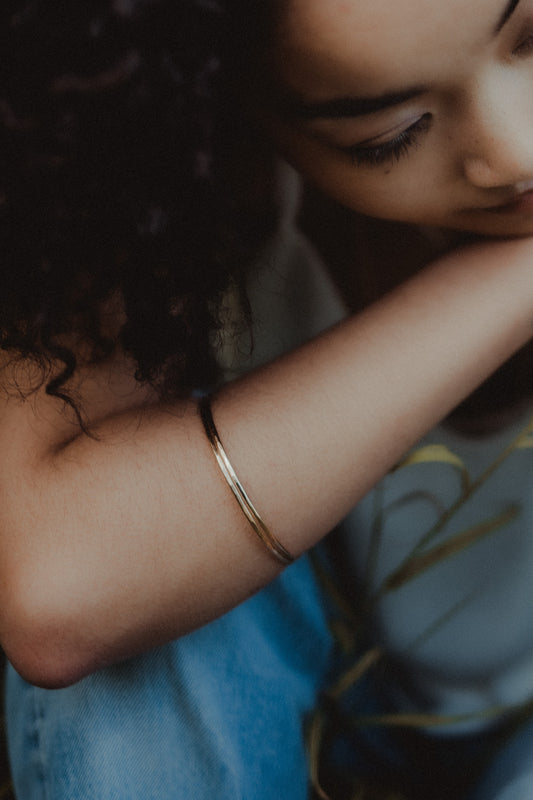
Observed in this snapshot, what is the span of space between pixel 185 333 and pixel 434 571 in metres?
0.51

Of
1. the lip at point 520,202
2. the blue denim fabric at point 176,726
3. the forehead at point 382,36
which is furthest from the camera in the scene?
the blue denim fabric at point 176,726

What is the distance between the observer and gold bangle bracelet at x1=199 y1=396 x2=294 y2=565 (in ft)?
1.74

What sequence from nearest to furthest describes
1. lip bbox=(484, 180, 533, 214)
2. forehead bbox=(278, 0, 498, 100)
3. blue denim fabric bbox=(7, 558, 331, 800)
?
forehead bbox=(278, 0, 498, 100)
lip bbox=(484, 180, 533, 214)
blue denim fabric bbox=(7, 558, 331, 800)

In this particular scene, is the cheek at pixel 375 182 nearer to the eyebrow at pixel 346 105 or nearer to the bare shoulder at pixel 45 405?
the eyebrow at pixel 346 105

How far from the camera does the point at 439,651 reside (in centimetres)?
93

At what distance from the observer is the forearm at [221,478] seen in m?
0.53

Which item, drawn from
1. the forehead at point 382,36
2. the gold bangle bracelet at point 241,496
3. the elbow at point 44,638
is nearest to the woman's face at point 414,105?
the forehead at point 382,36

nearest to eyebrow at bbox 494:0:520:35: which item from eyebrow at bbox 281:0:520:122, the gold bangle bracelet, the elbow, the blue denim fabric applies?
eyebrow at bbox 281:0:520:122

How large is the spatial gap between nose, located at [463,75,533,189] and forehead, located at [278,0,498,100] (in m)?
0.05

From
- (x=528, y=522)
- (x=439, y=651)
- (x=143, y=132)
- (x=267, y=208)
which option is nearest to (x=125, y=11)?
(x=143, y=132)

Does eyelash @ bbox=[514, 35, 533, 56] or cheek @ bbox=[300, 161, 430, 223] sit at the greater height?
eyelash @ bbox=[514, 35, 533, 56]

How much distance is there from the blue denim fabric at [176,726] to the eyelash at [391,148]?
0.52 meters

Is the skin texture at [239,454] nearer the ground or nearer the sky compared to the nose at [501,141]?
nearer the ground

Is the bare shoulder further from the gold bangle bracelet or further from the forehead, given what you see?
the forehead
